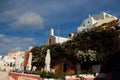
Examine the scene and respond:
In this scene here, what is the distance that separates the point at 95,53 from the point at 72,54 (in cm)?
345

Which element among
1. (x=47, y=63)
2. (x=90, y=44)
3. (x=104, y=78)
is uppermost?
(x=90, y=44)

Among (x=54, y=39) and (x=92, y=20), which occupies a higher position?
(x=92, y=20)

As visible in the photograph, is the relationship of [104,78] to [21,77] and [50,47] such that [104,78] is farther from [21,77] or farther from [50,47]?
[50,47]

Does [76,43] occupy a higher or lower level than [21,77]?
higher

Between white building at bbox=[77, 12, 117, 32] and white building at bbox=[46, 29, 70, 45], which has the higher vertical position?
white building at bbox=[77, 12, 117, 32]

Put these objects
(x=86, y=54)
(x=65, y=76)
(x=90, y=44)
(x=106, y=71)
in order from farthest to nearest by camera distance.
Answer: (x=90, y=44)
(x=86, y=54)
(x=106, y=71)
(x=65, y=76)

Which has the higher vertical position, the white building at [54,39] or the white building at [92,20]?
the white building at [92,20]

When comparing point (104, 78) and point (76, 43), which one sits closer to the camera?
point (104, 78)

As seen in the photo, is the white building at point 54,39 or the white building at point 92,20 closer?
the white building at point 54,39

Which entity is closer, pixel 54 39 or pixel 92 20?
pixel 54 39

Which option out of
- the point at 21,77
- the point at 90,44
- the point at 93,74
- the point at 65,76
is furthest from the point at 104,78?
the point at 21,77

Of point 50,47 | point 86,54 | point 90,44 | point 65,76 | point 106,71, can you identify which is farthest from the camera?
point 50,47

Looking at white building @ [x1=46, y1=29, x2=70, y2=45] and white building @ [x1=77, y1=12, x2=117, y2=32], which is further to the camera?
white building @ [x1=77, y1=12, x2=117, y2=32]

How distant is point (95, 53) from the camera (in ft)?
86.5
